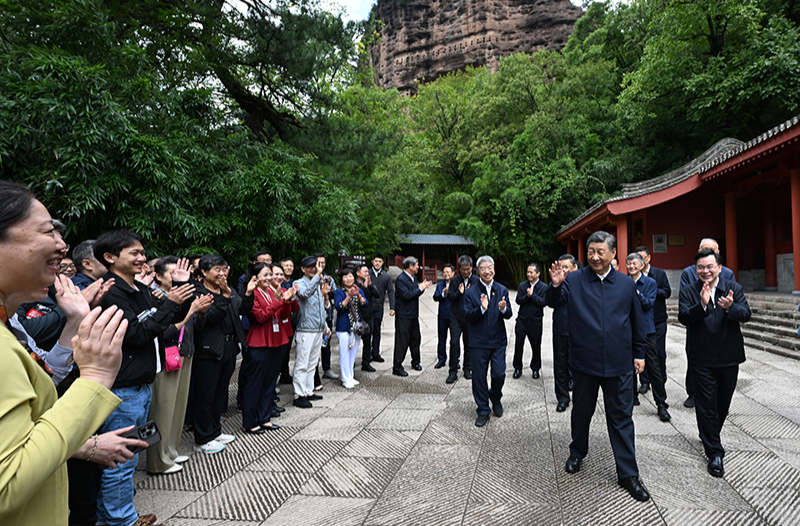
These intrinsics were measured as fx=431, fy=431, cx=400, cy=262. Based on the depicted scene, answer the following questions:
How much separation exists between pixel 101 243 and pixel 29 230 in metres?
1.68

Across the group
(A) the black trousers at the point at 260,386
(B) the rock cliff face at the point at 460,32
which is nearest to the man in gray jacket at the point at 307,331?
(A) the black trousers at the point at 260,386

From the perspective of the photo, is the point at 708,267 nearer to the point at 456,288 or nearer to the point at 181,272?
the point at 456,288

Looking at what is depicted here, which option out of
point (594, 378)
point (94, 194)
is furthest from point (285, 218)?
point (594, 378)

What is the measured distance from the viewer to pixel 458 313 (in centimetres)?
625

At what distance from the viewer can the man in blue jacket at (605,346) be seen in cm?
306

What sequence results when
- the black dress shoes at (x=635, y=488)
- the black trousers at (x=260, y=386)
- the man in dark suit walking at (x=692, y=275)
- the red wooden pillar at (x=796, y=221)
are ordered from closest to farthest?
1. the black dress shoes at (x=635, y=488)
2. the man in dark suit walking at (x=692, y=275)
3. the black trousers at (x=260, y=386)
4. the red wooden pillar at (x=796, y=221)

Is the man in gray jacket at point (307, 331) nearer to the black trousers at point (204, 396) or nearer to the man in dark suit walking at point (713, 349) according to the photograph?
the black trousers at point (204, 396)

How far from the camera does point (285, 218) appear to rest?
25.2 feet

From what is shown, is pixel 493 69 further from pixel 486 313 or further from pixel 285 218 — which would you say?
pixel 486 313

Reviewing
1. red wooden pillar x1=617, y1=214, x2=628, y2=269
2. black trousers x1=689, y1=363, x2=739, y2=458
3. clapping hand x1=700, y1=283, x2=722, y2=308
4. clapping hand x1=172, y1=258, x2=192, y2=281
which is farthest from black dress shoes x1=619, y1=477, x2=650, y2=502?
red wooden pillar x1=617, y1=214, x2=628, y2=269

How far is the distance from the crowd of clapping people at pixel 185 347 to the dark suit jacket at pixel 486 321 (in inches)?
0.6

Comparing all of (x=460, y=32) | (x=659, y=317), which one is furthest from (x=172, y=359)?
(x=460, y=32)

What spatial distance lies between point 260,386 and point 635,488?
317cm

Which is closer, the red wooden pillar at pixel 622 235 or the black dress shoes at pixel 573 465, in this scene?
the black dress shoes at pixel 573 465
